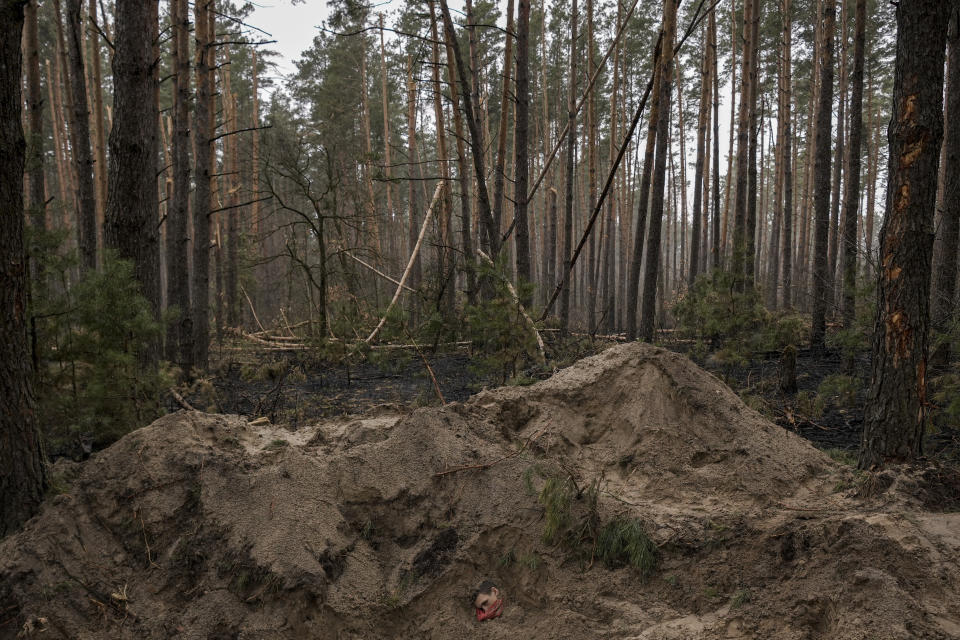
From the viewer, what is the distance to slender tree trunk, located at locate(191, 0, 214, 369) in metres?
8.54

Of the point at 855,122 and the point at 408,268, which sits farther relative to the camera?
the point at 855,122

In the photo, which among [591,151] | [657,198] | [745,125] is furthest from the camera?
[591,151]

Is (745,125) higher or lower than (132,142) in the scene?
higher

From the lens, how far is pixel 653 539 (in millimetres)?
3156

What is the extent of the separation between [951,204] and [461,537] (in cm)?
746

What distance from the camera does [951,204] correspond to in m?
6.98

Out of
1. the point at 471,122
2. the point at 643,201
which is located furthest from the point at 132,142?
the point at 643,201

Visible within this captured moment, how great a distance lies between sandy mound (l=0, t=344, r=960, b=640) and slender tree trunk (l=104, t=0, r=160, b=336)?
85.7 inches

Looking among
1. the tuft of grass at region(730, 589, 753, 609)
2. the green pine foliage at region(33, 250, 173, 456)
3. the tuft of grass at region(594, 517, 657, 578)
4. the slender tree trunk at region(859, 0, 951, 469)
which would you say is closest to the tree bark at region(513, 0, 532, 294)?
the slender tree trunk at region(859, 0, 951, 469)

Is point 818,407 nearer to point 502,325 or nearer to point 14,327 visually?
point 502,325

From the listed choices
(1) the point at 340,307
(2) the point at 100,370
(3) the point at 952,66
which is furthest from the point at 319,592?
(3) the point at 952,66

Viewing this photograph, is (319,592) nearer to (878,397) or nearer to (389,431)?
(389,431)

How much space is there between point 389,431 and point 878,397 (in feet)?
10.9

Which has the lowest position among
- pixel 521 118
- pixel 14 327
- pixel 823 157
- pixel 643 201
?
pixel 14 327
